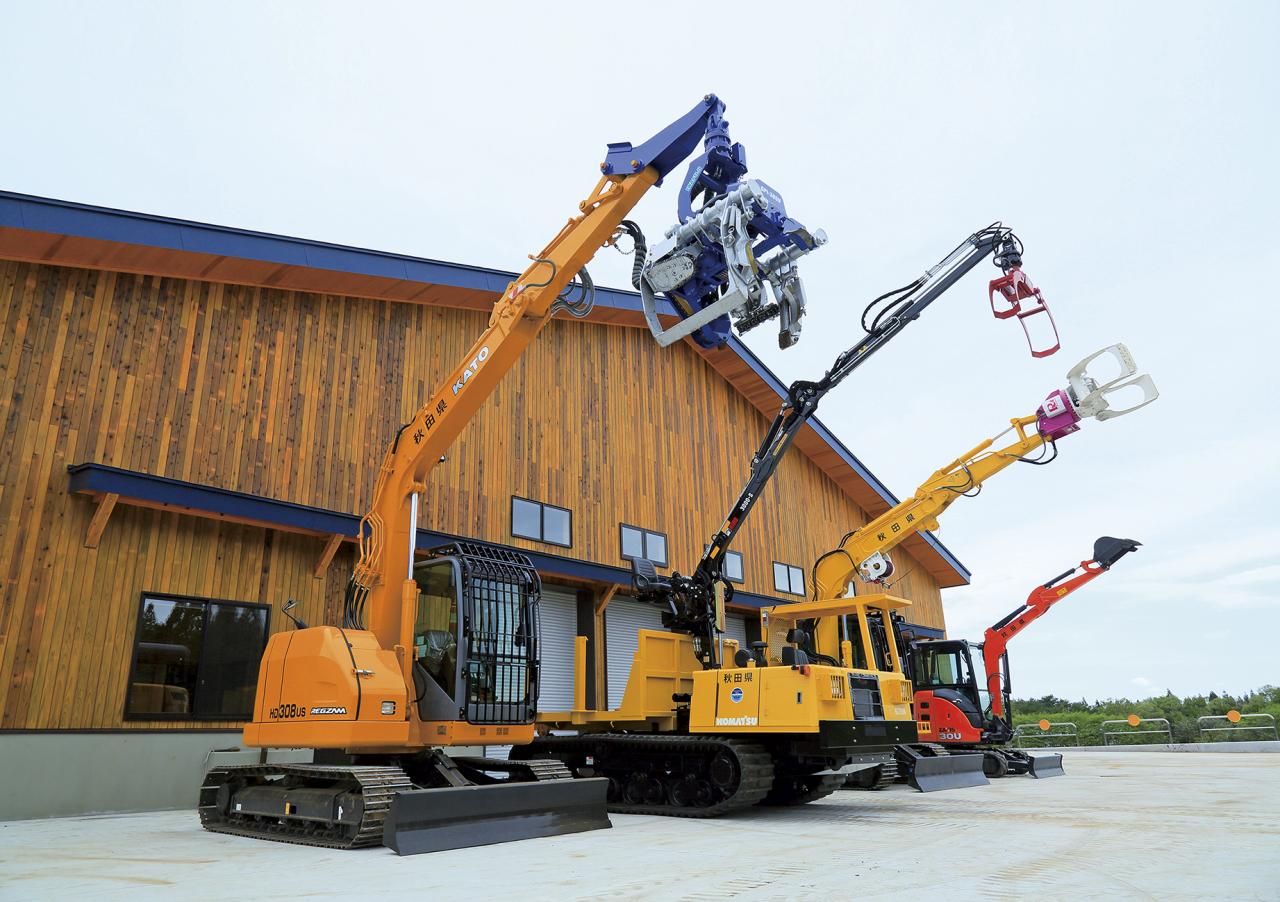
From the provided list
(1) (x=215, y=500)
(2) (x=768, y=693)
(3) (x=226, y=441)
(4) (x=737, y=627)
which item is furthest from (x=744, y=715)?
(4) (x=737, y=627)

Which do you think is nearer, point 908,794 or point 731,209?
point 731,209

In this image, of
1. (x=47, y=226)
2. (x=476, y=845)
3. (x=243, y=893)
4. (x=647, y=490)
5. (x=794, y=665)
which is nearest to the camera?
(x=243, y=893)

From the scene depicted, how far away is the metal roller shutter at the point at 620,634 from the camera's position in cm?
1726

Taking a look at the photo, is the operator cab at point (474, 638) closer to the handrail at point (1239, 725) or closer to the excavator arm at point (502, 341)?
the excavator arm at point (502, 341)

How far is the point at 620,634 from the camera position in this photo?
17.7 m

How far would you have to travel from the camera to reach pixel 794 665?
10.0m

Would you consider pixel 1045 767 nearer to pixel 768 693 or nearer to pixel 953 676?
pixel 953 676

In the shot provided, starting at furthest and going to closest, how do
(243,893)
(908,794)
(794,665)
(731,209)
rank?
(908,794) < (794,665) < (731,209) < (243,893)

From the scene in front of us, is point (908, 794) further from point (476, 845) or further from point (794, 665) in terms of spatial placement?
point (476, 845)

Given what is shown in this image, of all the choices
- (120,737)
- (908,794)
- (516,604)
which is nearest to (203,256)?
(120,737)

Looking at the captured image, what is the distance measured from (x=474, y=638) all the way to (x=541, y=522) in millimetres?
8032

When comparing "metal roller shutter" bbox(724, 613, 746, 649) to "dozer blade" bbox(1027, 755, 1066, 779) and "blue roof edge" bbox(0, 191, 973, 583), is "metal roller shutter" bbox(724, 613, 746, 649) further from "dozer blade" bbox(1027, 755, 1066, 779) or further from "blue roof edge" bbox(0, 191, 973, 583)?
"blue roof edge" bbox(0, 191, 973, 583)

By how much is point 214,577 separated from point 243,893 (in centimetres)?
777

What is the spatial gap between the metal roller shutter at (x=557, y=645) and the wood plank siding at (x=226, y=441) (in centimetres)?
104
